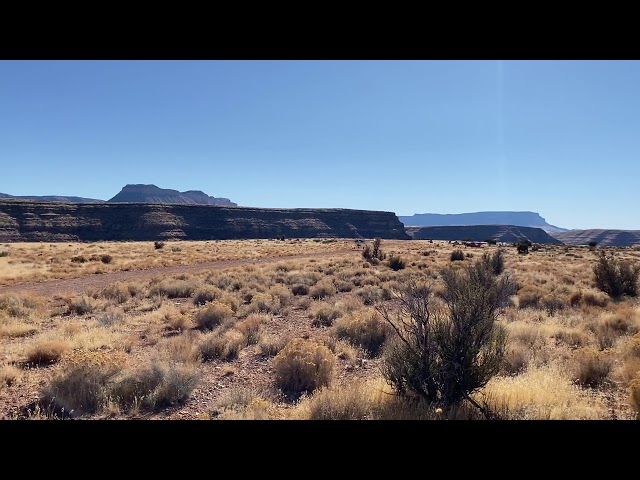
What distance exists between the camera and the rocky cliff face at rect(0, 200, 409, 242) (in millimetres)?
81125

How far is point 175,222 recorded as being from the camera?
9938 cm

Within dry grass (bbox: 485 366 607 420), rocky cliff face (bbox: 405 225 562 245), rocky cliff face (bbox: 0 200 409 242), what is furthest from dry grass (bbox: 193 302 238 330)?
rocky cliff face (bbox: 405 225 562 245)

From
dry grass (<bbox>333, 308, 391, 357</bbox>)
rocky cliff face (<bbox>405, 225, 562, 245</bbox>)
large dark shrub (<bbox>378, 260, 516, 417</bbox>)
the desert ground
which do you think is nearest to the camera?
large dark shrub (<bbox>378, 260, 516, 417</bbox>)

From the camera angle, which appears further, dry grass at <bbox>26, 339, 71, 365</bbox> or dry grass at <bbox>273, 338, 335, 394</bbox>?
dry grass at <bbox>26, 339, 71, 365</bbox>

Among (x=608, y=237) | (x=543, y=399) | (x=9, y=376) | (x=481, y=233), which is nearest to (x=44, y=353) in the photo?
(x=9, y=376)

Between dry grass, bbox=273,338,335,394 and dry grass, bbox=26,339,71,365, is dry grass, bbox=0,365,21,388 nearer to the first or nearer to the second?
dry grass, bbox=26,339,71,365

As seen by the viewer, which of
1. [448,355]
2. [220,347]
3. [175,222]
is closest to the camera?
[448,355]

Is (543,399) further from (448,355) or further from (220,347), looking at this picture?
(220,347)

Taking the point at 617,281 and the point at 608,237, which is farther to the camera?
the point at 608,237
